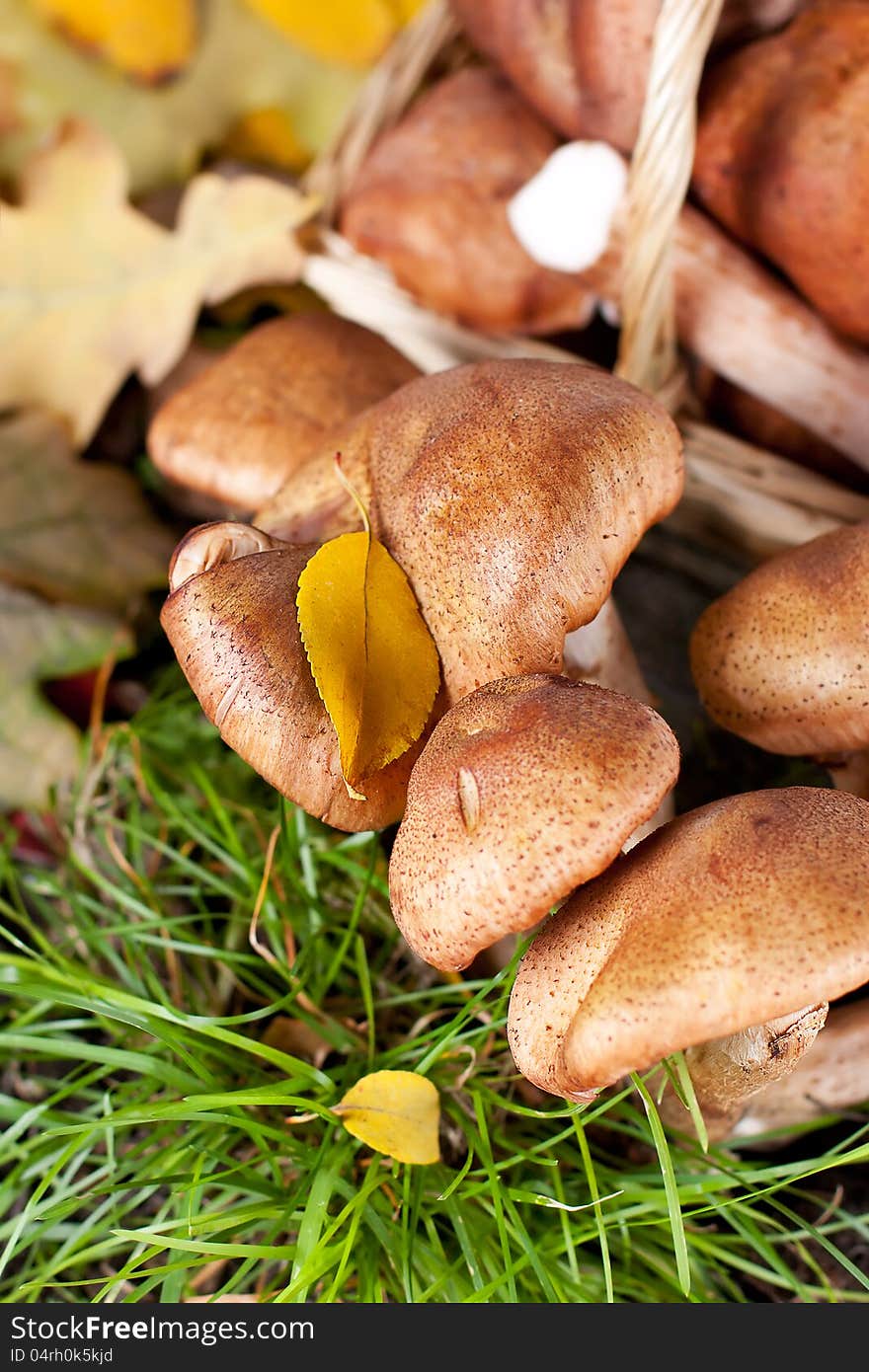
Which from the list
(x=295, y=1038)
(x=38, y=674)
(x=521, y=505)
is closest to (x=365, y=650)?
(x=521, y=505)

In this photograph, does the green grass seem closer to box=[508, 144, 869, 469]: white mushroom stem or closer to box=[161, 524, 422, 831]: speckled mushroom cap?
box=[161, 524, 422, 831]: speckled mushroom cap

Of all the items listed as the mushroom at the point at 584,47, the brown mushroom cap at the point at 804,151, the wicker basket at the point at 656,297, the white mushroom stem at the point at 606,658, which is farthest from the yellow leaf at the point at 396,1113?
the mushroom at the point at 584,47

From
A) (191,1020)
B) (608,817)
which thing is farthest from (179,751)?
(608,817)

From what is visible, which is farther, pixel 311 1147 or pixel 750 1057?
pixel 311 1147

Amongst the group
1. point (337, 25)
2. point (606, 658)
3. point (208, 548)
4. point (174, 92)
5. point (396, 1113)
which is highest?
point (337, 25)

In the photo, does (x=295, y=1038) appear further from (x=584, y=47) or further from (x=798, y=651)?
(x=584, y=47)

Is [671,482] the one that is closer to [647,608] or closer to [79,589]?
[647,608]

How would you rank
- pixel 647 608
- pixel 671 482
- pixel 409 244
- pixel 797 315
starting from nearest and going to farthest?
1. pixel 671 482
2. pixel 797 315
3. pixel 409 244
4. pixel 647 608

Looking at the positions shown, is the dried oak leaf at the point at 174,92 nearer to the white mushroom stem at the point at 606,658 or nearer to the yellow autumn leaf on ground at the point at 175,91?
the yellow autumn leaf on ground at the point at 175,91
